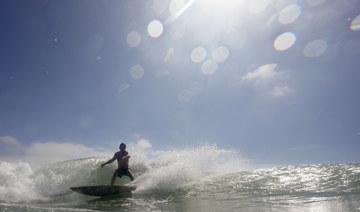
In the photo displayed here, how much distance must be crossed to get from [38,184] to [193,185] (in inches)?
365

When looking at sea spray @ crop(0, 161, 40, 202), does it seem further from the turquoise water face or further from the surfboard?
the surfboard

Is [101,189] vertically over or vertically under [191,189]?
over

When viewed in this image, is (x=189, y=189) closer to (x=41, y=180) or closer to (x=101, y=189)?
(x=101, y=189)

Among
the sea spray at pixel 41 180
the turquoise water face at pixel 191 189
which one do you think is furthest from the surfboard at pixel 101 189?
the sea spray at pixel 41 180

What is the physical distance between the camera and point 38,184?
504 inches

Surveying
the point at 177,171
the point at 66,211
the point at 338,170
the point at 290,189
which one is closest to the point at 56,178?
the point at 177,171

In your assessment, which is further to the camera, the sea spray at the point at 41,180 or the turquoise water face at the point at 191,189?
the sea spray at the point at 41,180

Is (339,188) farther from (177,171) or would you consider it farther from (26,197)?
(26,197)

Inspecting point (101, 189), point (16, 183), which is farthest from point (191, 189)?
point (16, 183)

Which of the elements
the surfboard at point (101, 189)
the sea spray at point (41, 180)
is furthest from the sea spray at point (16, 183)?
the surfboard at point (101, 189)

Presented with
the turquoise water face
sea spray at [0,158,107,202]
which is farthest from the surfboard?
sea spray at [0,158,107,202]

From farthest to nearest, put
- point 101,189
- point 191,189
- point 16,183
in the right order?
point 16,183 → point 191,189 → point 101,189

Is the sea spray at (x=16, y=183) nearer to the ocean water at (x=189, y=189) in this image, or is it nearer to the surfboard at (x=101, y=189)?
the ocean water at (x=189, y=189)

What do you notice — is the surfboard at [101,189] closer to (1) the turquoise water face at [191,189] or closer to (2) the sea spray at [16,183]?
(1) the turquoise water face at [191,189]
